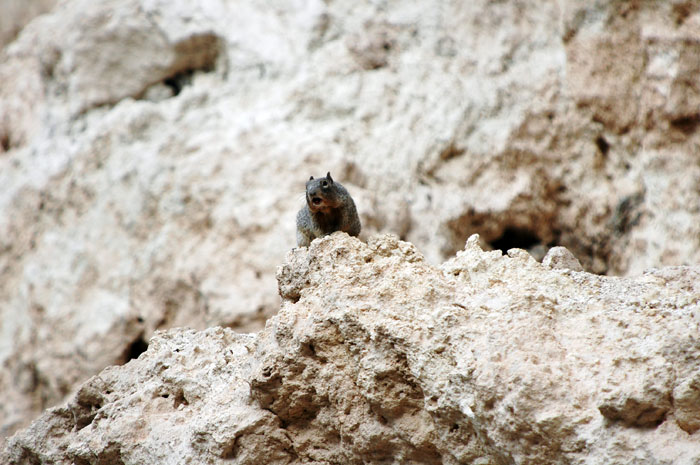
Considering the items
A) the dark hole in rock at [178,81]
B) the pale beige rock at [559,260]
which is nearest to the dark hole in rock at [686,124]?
the pale beige rock at [559,260]

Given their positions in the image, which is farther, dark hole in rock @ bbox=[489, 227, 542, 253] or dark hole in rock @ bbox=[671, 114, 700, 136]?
dark hole in rock @ bbox=[489, 227, 542, 253]

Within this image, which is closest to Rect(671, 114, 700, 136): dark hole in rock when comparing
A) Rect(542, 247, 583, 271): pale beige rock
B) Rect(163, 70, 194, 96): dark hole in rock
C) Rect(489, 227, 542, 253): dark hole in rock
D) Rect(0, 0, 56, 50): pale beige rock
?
Rect(489, 227, 542, 253): dark hole in rock

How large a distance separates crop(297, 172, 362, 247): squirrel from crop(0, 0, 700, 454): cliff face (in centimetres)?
205

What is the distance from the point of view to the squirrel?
16.2ft

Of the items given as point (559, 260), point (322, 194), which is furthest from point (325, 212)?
point (559, 260)

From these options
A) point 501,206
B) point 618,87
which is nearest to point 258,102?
point 501,206

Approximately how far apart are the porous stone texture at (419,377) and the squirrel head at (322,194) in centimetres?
83

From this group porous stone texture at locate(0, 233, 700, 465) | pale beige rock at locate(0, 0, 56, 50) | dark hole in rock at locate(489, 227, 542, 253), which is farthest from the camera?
pale beige rock at locate(0, 0, 56, 50)

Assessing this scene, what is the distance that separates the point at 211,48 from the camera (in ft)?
28.6

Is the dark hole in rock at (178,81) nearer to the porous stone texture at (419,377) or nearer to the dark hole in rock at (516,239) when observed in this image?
the dark hole in rock at (516,239)

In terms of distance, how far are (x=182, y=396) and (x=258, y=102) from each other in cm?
479

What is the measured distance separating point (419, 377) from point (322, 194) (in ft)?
6.46

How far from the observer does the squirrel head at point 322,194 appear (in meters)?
4.90

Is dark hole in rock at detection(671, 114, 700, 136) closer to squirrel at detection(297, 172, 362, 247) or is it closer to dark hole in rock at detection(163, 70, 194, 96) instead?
squirrel at detection(297, 172, 362, 247)
